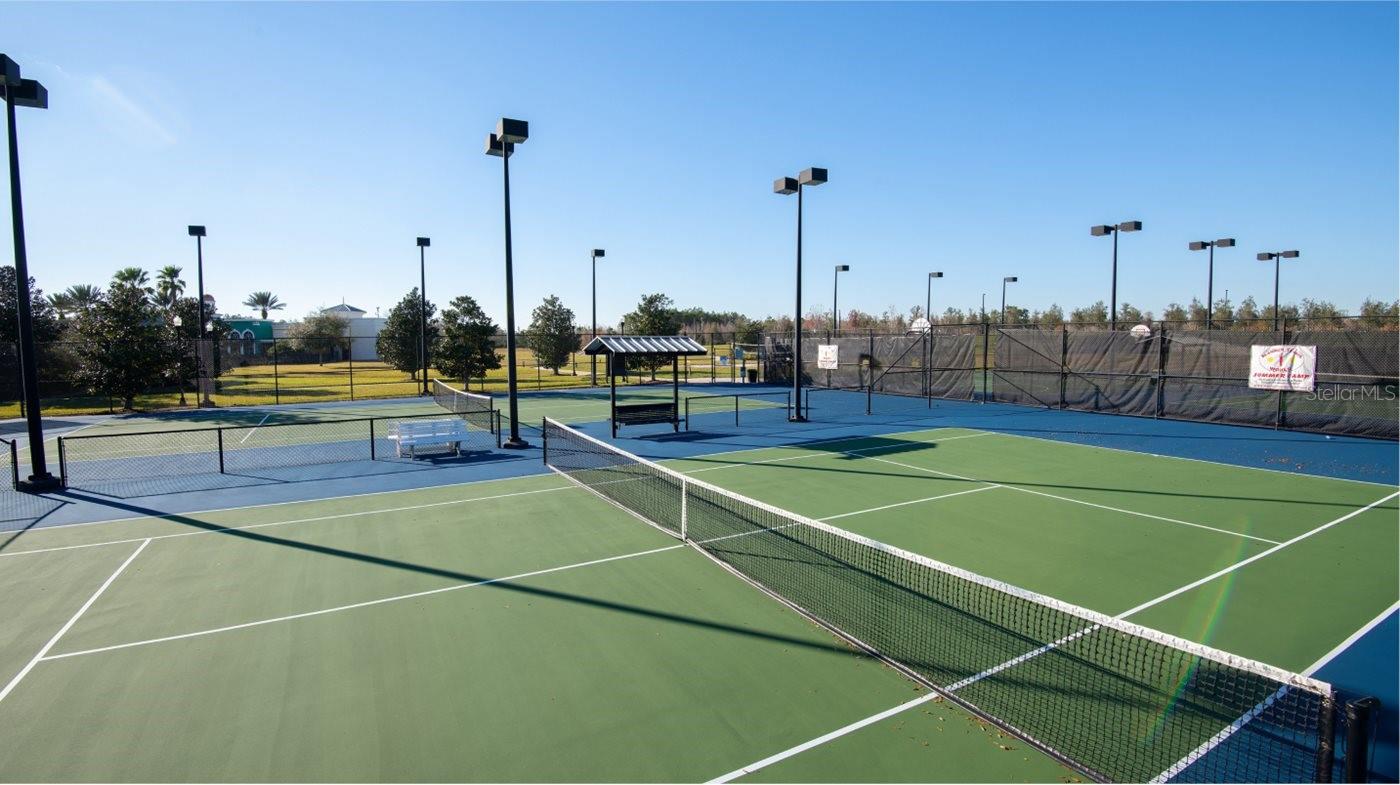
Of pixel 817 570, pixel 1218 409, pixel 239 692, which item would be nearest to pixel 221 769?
pixel 239 692

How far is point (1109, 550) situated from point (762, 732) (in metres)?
6.71

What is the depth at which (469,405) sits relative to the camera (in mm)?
25016

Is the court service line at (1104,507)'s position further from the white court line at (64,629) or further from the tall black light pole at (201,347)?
the tall black light pole at (201,347)

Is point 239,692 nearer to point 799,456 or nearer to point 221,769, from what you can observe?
point 221,769

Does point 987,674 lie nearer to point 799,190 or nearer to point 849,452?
point 849,452

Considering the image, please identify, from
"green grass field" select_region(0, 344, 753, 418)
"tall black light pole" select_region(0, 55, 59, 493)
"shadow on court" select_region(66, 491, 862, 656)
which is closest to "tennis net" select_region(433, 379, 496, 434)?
"green grass field" select_region(0, 344, 753, 418)

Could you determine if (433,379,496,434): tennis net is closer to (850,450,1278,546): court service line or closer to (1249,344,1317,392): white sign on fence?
(850,450,1278,546): court service line

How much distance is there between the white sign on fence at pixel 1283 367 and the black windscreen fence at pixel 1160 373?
360 mm

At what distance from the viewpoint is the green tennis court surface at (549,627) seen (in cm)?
501

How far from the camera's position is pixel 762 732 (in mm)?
5234

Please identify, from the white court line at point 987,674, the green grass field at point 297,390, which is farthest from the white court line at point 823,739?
the green grass field at point 297,390

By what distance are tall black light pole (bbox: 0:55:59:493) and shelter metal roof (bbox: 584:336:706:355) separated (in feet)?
37.8

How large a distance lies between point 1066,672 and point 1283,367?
20638mm

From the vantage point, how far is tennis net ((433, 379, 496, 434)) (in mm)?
19730
